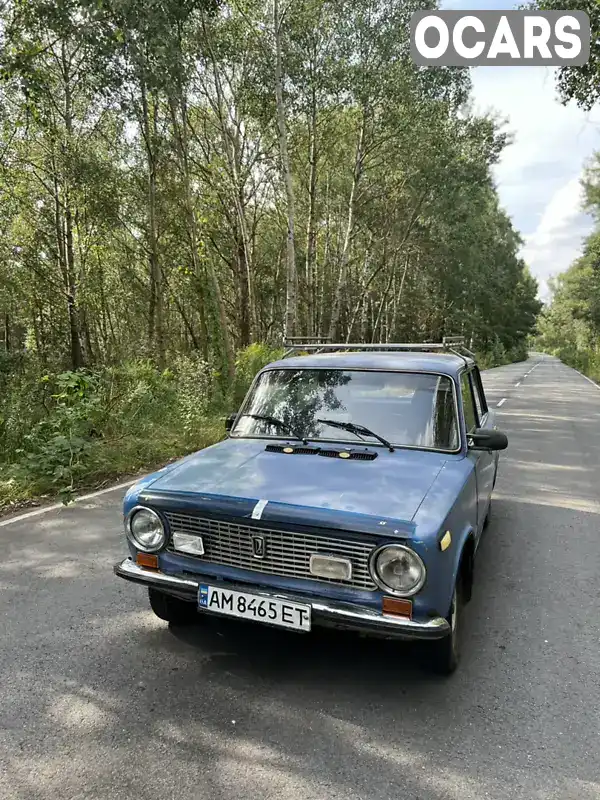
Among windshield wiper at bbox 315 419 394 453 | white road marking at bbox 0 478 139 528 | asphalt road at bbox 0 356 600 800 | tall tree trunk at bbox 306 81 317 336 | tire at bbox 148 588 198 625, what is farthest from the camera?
tall tree trunk at bbox 306 81 317 336

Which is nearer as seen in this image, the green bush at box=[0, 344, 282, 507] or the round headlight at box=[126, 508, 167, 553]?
the round headlight at box=[126, 508, 167, 553]

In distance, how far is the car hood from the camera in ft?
9.05

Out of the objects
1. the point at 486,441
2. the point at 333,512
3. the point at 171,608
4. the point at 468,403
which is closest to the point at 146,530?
the point at 171,608

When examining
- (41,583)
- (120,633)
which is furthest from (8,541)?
(120,633)

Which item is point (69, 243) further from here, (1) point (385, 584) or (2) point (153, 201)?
(1) point (385, 584)

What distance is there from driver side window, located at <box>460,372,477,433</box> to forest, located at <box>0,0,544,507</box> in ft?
16.5

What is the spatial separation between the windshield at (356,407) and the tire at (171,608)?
48.0 inches

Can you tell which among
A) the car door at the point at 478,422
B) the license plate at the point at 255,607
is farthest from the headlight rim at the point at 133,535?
the car door at the point at 478,422

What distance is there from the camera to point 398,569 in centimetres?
262

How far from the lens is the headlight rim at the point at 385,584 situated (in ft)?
8.43

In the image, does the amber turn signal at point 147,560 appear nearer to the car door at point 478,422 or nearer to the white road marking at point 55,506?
the car door at point 478,422

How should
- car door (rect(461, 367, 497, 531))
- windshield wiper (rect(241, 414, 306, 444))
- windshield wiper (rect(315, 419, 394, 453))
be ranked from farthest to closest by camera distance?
car door (rect(461, 367, 497, 531)) → windshield wiper (rect(241, 414, 306, 444)) → windshield wiper (rect(315, 419, 394, 453))

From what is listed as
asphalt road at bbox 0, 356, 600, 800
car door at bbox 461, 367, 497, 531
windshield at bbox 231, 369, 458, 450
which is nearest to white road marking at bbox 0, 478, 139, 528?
asphalt road at bbox 0, 356, 600, 800

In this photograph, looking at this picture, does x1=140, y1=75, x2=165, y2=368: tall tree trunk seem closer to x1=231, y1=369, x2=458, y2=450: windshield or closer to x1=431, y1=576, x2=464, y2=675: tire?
x1=231, y1=369, x2=458, y2=450: windshield
